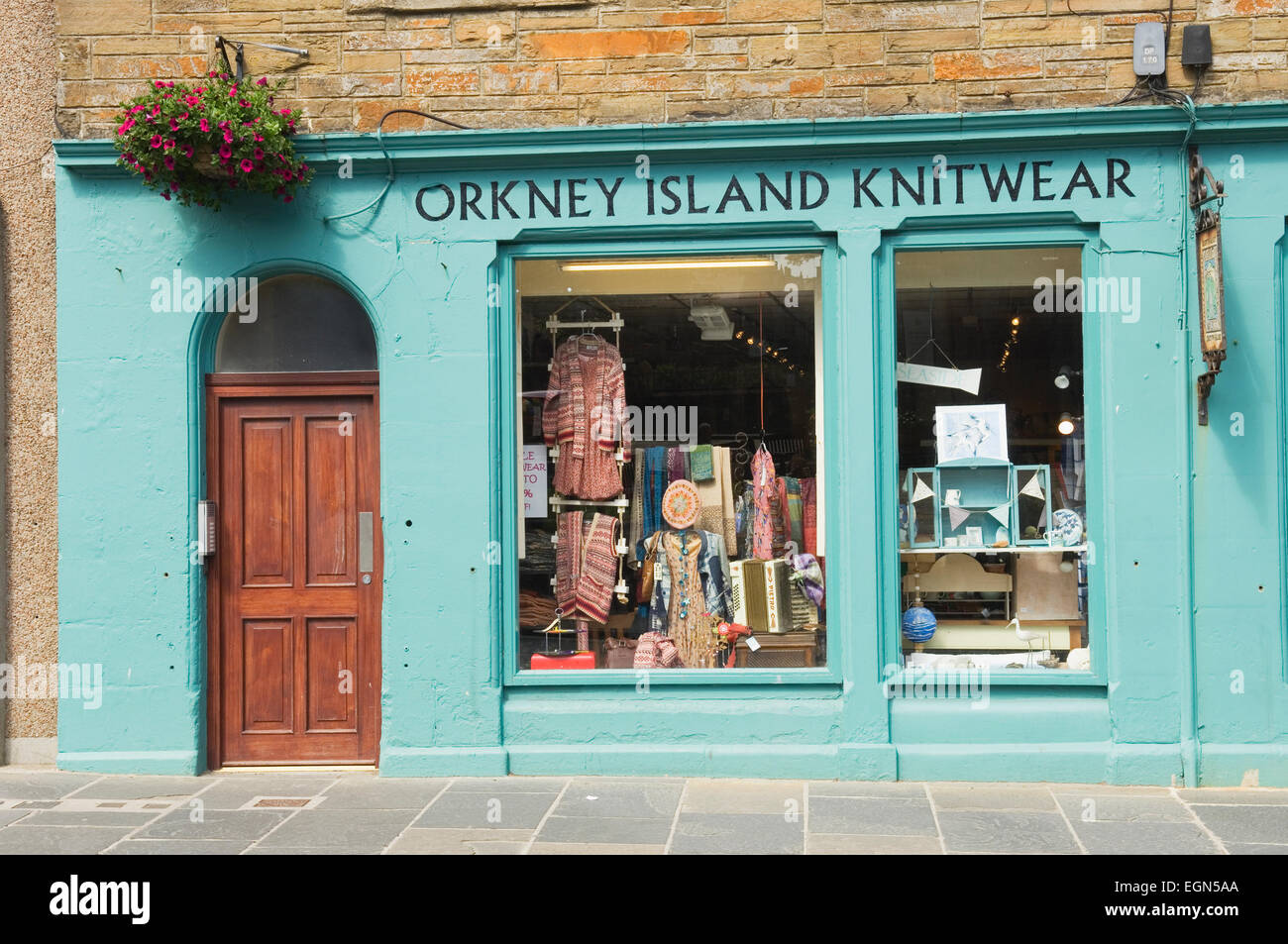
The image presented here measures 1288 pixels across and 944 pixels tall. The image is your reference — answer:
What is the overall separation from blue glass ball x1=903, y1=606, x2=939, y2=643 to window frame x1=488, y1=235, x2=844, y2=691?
47 cm

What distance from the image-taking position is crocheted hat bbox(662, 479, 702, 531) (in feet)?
25.7

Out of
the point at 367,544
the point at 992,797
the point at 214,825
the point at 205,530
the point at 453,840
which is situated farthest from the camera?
the point at 367,544

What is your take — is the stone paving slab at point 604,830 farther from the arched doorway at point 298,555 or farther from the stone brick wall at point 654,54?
the stone brick wall at point 654,54

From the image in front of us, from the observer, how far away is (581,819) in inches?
254

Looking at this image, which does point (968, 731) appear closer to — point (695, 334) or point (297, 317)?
point (695, 334)

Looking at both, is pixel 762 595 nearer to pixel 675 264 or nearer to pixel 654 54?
pixel 675 264

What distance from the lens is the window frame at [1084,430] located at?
7238 millimetres

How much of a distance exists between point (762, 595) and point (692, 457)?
1.03 m

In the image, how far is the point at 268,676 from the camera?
302 inches

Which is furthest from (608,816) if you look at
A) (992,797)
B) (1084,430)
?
(1084,430)

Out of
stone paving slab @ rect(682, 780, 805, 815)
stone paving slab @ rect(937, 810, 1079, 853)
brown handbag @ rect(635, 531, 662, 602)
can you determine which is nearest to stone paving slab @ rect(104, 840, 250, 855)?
stone paving slab @ rect(682, 780, 805, 815)

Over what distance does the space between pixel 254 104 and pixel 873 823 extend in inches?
216

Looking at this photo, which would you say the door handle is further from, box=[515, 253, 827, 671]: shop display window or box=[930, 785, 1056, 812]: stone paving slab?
box=[930, 785, 1056, 812]: stone paving slab

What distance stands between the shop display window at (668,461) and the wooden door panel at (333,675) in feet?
3.73
